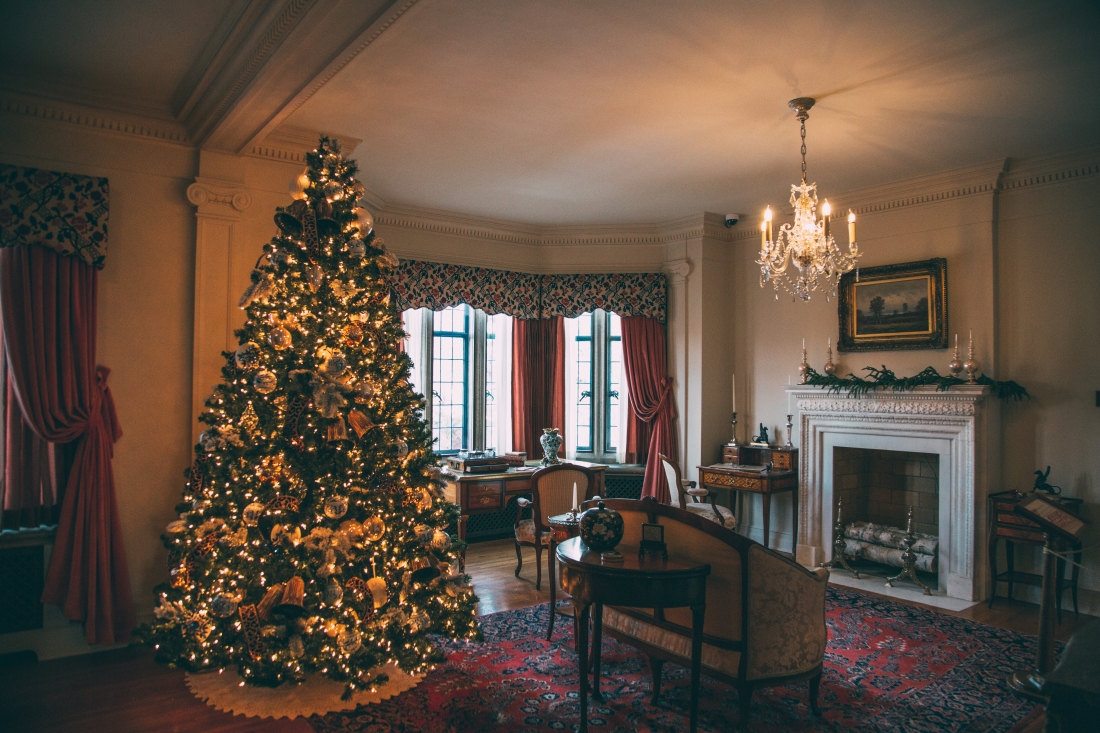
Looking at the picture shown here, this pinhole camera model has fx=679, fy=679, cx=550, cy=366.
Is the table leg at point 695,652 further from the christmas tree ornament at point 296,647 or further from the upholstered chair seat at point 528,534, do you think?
the upholstered chair seat at point 528,534

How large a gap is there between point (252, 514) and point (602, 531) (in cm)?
170

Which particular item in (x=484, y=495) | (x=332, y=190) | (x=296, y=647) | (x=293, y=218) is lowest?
(x=296, y=647)

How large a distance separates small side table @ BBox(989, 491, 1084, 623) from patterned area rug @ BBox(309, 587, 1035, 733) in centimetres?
67

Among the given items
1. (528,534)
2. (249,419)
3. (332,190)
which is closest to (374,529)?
(249,419)

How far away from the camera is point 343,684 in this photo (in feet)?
11.4

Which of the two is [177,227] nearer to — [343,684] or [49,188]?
[49,188]

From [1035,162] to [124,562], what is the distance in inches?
259

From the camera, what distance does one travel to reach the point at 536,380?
291 inches

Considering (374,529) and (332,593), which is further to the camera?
(374,529)

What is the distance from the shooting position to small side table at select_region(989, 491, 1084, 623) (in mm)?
4559

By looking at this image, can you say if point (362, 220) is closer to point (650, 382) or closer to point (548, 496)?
point (548, 496)

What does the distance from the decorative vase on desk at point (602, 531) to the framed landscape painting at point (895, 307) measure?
3.64 m

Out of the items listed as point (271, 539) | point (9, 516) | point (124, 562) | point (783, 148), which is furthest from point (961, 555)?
point (9, 516)

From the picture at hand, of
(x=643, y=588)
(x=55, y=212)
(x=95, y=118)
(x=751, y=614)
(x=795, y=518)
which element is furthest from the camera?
(x=795, y=518)
